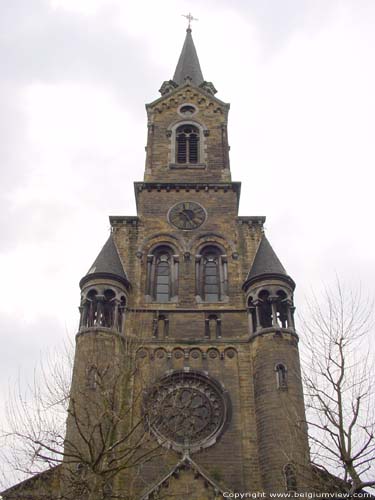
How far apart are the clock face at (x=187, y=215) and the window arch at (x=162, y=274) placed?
1505 mm

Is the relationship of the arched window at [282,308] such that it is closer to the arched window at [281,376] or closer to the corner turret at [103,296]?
the arched window at [281,376]

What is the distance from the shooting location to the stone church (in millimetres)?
20172

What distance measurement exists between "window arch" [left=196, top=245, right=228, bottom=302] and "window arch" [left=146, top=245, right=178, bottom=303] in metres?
1.10

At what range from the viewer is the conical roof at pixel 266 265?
25703mm

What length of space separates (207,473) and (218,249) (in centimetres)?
1085

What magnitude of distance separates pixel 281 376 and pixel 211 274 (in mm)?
6880

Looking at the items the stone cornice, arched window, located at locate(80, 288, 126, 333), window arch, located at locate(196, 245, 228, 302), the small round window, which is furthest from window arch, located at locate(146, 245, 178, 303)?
the small round window

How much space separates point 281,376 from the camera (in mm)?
23000

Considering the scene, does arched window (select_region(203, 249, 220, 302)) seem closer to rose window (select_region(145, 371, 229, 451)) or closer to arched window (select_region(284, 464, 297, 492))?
rose window (select_region(145, 371, 229, 451))

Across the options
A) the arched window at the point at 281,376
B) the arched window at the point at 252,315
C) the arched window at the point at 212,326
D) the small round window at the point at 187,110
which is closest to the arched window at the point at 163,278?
the arched window at the point at 212,326

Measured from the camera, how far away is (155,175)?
32.5m

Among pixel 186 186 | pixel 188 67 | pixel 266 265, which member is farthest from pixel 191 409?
pixel 188 67

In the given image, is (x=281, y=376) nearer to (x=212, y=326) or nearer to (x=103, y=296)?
(x=212, y=326)

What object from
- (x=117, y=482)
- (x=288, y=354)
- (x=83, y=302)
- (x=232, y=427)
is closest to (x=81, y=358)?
(x=83, y=302)
